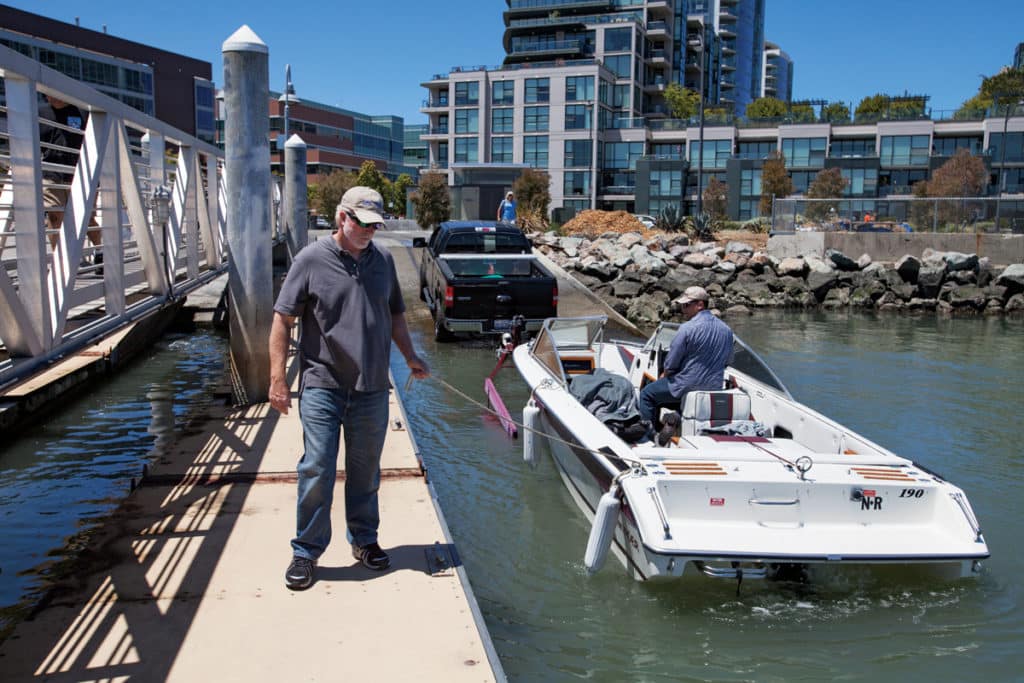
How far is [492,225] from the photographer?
668 inches

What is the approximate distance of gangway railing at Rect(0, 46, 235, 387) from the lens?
5523 mm

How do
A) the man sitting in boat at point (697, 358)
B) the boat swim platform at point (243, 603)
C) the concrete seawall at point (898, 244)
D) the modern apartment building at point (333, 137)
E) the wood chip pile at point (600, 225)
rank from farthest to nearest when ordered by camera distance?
the modern apartment building at point (333, 137) < the wood chip pile at point (600, 225) < the concrete seawall at point (898, 244) < the man sitting in boat at point (697, 358) < the boat swim platform at point (243, 603)

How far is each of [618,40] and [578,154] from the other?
45.5ft

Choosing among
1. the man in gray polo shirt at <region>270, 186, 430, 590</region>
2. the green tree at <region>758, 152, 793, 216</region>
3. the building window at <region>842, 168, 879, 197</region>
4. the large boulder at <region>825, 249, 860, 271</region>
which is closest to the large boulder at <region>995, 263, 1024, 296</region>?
the large boulder at <region>825, 249, 860, 271</region>

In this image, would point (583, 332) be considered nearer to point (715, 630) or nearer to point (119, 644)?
point (715, 630)

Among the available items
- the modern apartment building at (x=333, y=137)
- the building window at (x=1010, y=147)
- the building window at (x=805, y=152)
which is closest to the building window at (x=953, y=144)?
the building window at (x=1010, y=147)

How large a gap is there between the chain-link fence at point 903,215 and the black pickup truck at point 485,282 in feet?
59.8

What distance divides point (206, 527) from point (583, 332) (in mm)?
6184

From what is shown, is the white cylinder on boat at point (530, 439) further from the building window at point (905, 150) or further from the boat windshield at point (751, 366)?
the building window at point (905, 150)

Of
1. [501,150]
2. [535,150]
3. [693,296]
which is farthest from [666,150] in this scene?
[693,296]

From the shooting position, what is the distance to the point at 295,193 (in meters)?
18.2

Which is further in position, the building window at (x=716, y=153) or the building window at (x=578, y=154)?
the building window at (x=578, y=154)

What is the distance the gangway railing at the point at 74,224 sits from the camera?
552 cm

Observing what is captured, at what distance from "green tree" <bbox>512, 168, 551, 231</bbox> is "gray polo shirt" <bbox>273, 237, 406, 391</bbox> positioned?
31.7 metres
